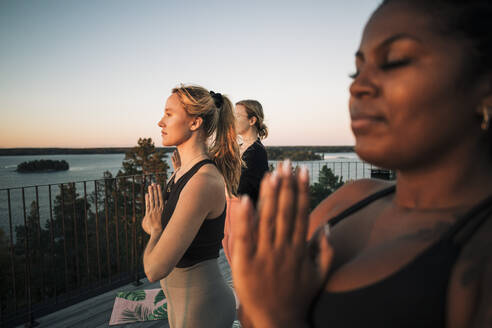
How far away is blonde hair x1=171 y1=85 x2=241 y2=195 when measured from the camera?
168cm

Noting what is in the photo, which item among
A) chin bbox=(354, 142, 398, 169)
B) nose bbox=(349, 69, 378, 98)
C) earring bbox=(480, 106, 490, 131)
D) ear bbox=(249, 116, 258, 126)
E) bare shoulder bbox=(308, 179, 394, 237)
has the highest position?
ear bbox=(249, 116, 258, 126)

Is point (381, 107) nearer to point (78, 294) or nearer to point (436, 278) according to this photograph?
point (436, 278)

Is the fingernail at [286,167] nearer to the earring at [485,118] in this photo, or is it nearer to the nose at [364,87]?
the nose at [364,87]

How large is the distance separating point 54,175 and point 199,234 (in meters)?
39.9

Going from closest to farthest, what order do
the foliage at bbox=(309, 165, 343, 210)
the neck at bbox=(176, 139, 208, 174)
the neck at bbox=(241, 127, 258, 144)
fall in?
1. the neck at bbox=(176, 139, 208, 174)
2. the neck at bbox=(241, 127, 258, 144)
3. the foliage at bbox=(309, 165, 343, 210)

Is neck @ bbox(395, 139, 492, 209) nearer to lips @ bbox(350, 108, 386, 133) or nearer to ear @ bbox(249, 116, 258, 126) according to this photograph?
lips @ bbox(350, 108, 386, 133)

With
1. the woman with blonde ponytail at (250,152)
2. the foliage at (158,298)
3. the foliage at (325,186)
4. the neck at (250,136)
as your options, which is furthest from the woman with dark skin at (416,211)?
the foliage at (325,186)

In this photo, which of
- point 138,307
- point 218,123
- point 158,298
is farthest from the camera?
point 158,298

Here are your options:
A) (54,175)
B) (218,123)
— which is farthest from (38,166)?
(218,123)

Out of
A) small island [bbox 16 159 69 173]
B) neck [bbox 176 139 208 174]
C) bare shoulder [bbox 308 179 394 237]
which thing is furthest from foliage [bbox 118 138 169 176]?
bare shoulder [bbox 308 179 394 237]

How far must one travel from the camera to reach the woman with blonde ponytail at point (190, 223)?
1.31 m

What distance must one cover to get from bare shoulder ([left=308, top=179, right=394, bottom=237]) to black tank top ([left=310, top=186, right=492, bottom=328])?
252 millimetres

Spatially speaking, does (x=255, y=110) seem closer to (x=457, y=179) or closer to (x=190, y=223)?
(x=190, y=223)

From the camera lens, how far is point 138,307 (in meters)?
3.21
